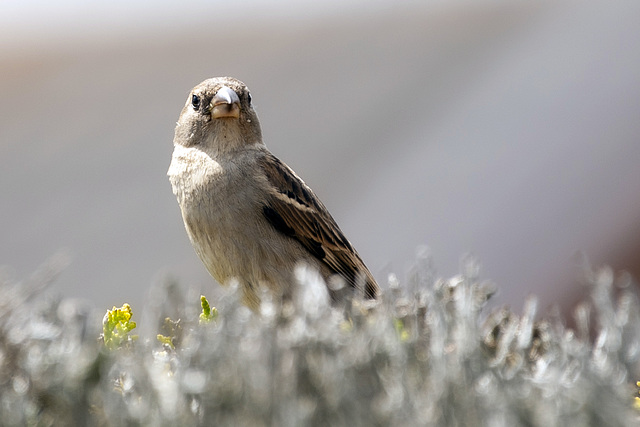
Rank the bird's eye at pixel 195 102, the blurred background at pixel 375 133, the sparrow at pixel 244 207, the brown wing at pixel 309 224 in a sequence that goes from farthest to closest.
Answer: the blurred background at pixel 375 133, the bird's eye at pixel 195 102, the brown wing at pixel 309 224, the sparrow at pixel 244 207

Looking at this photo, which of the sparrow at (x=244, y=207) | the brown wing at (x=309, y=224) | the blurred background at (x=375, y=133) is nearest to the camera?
the sparrow at (x=244, y=207)

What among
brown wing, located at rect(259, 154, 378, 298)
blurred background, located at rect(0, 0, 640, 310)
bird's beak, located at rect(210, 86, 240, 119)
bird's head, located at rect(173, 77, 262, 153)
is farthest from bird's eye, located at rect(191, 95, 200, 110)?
blurred background, located at rect(0, 0, 640, 310)

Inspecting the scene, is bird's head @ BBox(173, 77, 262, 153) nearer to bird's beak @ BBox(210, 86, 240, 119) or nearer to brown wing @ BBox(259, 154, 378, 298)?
bird's beak @ BBox(210, 86, 240, 119)

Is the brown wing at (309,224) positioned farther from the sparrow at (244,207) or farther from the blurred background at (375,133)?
the blurred background at (375,133)

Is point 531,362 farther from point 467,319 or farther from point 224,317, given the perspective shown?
point 224,317

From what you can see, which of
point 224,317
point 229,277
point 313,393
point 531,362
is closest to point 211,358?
point 224,317

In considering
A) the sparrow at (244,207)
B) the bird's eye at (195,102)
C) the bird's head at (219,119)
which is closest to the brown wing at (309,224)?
the sparrow at (244,207)

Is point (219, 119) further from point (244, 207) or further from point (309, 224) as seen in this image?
point (309, 224)

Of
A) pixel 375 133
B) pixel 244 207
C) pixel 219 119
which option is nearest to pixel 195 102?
pixel 219 119
